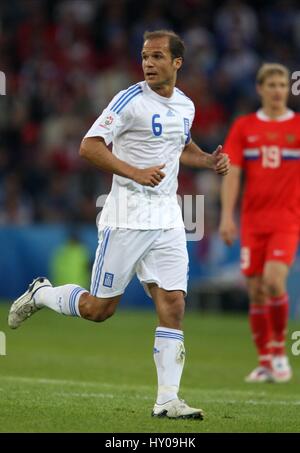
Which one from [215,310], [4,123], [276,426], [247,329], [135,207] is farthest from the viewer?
[4,123]

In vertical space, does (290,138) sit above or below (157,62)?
below

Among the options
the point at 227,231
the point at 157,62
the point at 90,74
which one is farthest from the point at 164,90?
the point at 90,74

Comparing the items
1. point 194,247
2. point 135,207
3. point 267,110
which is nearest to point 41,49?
point 194,247

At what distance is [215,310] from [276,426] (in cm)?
1177

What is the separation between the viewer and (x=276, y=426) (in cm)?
720

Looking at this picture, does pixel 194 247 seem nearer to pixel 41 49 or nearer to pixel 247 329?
pixel 247 329

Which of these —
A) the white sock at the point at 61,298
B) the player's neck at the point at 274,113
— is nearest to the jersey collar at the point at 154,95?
the white sock at the point at 61,298

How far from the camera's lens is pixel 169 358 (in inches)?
295

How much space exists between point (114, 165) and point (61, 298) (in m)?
1.20

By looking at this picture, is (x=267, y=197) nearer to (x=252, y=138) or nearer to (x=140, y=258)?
(x=252, y=138)

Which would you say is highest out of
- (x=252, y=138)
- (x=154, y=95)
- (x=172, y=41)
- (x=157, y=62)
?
(x=172, y=41)

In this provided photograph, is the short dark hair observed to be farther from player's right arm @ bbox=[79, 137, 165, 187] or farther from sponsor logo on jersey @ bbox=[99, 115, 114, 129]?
player's right arm @ bbox=[79, 137, 165, 187]

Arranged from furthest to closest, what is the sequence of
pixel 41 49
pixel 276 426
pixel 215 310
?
pixel 41 49 < pixel 215 310 < pixel 276 426

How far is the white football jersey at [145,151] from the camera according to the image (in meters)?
7.59
